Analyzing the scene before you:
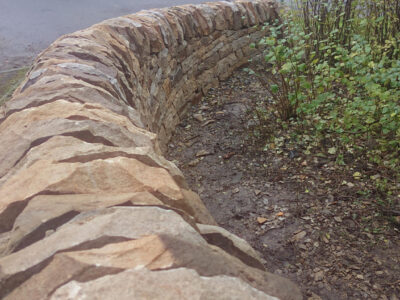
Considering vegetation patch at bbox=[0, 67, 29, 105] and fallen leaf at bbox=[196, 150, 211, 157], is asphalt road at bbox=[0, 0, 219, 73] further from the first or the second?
fallen leaf at bbox=[196, 150, 211, 157]

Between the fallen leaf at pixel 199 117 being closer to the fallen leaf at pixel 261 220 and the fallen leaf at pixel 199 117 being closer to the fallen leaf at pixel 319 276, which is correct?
the fallen leaf at pixel 261 220

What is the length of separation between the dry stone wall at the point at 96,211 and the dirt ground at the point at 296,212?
1150mm

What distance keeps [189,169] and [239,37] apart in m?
2.77

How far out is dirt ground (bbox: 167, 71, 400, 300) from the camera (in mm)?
2043

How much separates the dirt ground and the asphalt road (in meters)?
3.51

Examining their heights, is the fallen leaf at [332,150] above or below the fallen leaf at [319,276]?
above

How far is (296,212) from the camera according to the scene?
2492 mm

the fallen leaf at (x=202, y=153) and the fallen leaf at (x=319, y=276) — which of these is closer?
the fallen leaf at (x=319, y=276)

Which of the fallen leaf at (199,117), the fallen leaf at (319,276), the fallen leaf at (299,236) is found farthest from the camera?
the fallen leaf at (199,117)

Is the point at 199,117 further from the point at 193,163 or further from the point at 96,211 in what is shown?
the point at 96,211

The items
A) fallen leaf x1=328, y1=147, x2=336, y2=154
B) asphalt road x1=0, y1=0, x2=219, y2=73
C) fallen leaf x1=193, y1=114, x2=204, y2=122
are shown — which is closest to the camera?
fallen leaf x1=328, y1=147, x2=336, y2=154

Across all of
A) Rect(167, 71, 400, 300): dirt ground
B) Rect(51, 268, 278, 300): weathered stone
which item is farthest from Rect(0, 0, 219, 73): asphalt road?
Rect(51, 268, 278, 300): weathered stone

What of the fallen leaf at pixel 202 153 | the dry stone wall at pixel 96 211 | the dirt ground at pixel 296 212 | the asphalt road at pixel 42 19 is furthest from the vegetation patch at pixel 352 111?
the asphalt road at pixel 42 19

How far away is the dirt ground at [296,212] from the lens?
204 centimetres
